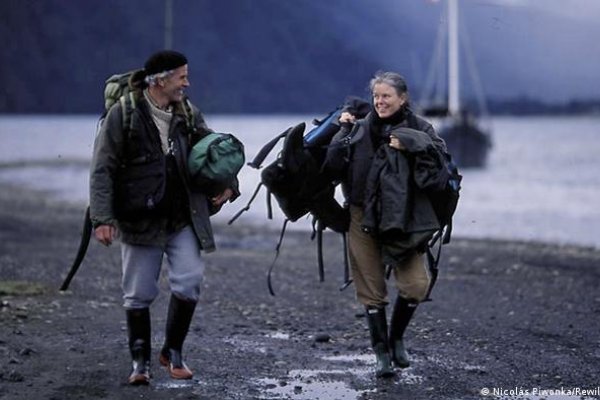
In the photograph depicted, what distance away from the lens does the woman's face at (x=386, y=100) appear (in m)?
6.35

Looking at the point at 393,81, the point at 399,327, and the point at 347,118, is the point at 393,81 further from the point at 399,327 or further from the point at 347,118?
the point at 399,327

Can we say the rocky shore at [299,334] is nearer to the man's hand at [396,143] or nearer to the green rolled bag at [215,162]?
the green rolled bag at [215,162]

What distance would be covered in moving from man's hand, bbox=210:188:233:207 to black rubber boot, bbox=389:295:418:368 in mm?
1218

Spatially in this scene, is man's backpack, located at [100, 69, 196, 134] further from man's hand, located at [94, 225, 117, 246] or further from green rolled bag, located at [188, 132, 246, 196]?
man's hand, located at [94, 225, 117, 246]

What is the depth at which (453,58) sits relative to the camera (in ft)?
196

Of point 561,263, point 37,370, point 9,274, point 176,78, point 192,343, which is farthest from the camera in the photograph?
point 561,263

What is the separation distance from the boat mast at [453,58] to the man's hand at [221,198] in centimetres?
5265

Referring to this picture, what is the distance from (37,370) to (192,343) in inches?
52.8

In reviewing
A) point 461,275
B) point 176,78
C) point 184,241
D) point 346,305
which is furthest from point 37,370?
point 461,275

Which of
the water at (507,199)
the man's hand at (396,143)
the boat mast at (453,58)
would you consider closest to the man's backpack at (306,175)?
the man's hand at (396,143)

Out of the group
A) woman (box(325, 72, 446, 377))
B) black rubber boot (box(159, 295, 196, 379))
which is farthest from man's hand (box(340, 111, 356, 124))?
black rubber boot (box(159, 295, 196, 379))

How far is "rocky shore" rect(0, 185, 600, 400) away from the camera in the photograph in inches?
249

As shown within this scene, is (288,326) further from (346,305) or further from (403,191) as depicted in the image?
(403,191)

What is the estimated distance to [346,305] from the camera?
9.76m
